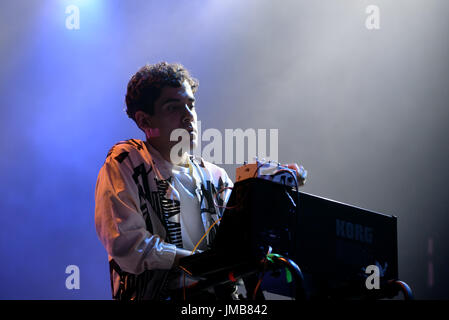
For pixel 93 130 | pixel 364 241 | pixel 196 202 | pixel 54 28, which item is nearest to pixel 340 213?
pixel 364 241

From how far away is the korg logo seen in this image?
1675 millimetres

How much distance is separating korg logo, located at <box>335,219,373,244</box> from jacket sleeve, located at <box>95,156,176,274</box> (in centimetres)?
60

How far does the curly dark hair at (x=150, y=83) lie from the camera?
2365 millimetres

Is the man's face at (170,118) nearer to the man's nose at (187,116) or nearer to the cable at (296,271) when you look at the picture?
the man's nose at (187,116)

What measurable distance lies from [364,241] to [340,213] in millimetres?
147

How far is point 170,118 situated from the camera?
2283 mm

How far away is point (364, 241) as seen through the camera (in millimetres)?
1729

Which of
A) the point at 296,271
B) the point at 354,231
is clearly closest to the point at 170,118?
the point at 354,231
